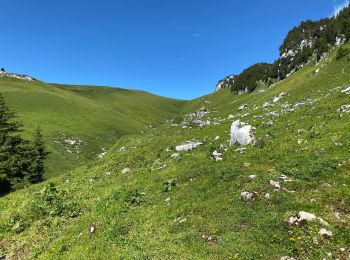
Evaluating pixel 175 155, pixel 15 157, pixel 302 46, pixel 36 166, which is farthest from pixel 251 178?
pixel 302 46

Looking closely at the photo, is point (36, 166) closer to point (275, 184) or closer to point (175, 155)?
point (175, 155)

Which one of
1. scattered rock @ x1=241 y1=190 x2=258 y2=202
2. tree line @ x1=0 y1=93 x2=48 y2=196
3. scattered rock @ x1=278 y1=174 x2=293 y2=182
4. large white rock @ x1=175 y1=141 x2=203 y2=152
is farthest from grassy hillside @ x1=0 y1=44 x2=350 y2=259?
tree line @ x1=0 y1=93 x2=48 y2=196

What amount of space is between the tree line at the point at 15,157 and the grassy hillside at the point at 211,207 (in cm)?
1259

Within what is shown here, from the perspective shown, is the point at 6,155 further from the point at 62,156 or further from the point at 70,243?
the point at 70,243

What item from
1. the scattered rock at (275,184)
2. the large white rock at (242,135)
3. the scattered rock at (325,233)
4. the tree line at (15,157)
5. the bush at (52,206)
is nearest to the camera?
the scattered rock at (325,233)

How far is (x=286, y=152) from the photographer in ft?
67.3

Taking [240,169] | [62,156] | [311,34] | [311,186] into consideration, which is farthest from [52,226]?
[311,34]

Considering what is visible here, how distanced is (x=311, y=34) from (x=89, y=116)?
73800 mm

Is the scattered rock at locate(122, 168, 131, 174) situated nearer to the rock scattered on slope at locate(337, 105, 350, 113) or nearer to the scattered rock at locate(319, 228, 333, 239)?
the rock scattered on slope at locate(337, 105, 350, 113)

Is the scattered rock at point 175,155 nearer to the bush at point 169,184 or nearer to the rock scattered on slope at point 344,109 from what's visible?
the bush at point 169,184

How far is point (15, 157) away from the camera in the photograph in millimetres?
40438

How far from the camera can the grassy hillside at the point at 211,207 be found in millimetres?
12938

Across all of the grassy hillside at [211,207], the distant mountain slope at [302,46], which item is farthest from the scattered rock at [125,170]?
the distant mountain slope at [302,46]

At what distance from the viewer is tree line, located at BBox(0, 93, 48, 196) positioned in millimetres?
37938
